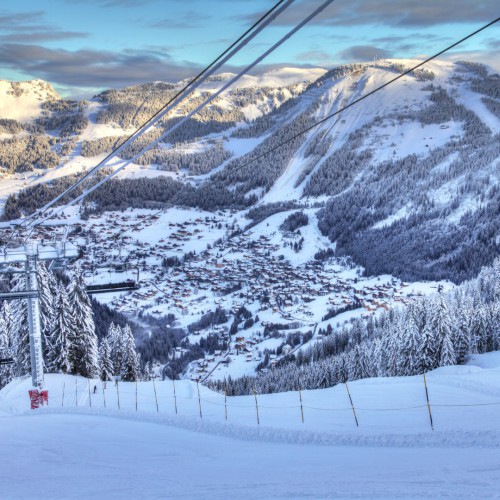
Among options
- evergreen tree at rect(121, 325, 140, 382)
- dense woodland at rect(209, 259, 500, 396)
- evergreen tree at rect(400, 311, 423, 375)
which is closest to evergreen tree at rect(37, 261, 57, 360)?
evergreen tree at rect(121, 325, 140, 382)

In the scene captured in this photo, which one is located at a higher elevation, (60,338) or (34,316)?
(34,316)

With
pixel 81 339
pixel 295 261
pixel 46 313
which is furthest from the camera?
pixel 295 261

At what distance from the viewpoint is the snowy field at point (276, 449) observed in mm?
7402

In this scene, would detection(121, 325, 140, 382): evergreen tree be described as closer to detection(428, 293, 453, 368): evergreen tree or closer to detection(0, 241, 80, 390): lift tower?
detection(0, 241, 80, 390): lift tower

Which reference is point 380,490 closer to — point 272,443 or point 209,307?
point 272,443

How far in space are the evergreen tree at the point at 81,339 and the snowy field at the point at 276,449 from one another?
1184 cm

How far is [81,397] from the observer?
2191 cm

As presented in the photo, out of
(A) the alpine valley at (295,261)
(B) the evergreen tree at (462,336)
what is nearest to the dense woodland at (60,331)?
(A) the alpine valley at (295,261)

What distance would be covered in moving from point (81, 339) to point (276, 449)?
18972mm

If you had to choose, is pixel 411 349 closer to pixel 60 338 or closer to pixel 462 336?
pixel 462 336

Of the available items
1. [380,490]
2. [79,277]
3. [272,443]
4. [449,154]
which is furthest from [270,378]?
[449,154]

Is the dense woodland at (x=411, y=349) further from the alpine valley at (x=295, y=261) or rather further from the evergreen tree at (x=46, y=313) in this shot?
the evergreen tree at (x=46, y=313)

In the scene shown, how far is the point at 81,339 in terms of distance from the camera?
27.0 metres

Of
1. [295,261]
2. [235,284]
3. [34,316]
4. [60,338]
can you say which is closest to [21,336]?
[60,338]
